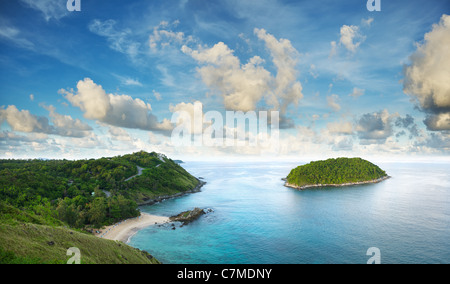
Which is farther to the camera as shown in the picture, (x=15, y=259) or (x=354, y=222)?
A: (x=354, y=222)

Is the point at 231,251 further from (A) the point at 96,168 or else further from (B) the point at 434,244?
(A) the point at 96,168

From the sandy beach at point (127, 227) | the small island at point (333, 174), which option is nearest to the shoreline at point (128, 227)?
the sandy beach at point (127, 227)

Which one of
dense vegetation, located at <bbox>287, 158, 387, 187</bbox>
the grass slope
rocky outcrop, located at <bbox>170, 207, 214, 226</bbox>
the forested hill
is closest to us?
the grass slope

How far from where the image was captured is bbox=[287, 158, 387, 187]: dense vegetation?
166m

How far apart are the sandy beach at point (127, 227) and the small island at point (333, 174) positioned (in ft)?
357

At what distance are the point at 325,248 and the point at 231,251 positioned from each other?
80.8 feet

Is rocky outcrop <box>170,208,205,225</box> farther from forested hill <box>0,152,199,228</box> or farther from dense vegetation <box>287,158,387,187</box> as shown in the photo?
dense vegetation <box>287,158,387,187</box>

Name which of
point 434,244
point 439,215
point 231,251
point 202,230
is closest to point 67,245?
point 231,251

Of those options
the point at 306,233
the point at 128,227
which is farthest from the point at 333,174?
the point at 128,227

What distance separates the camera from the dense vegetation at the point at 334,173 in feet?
543

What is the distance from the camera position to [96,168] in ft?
472

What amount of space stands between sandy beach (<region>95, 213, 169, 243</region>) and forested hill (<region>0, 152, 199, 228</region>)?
132 inches

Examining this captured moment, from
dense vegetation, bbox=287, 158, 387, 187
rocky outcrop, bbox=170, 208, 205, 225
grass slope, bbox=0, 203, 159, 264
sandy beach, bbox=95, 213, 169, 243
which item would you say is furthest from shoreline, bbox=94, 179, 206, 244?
dense vegetation, bbox=287, 158, 387, 187
